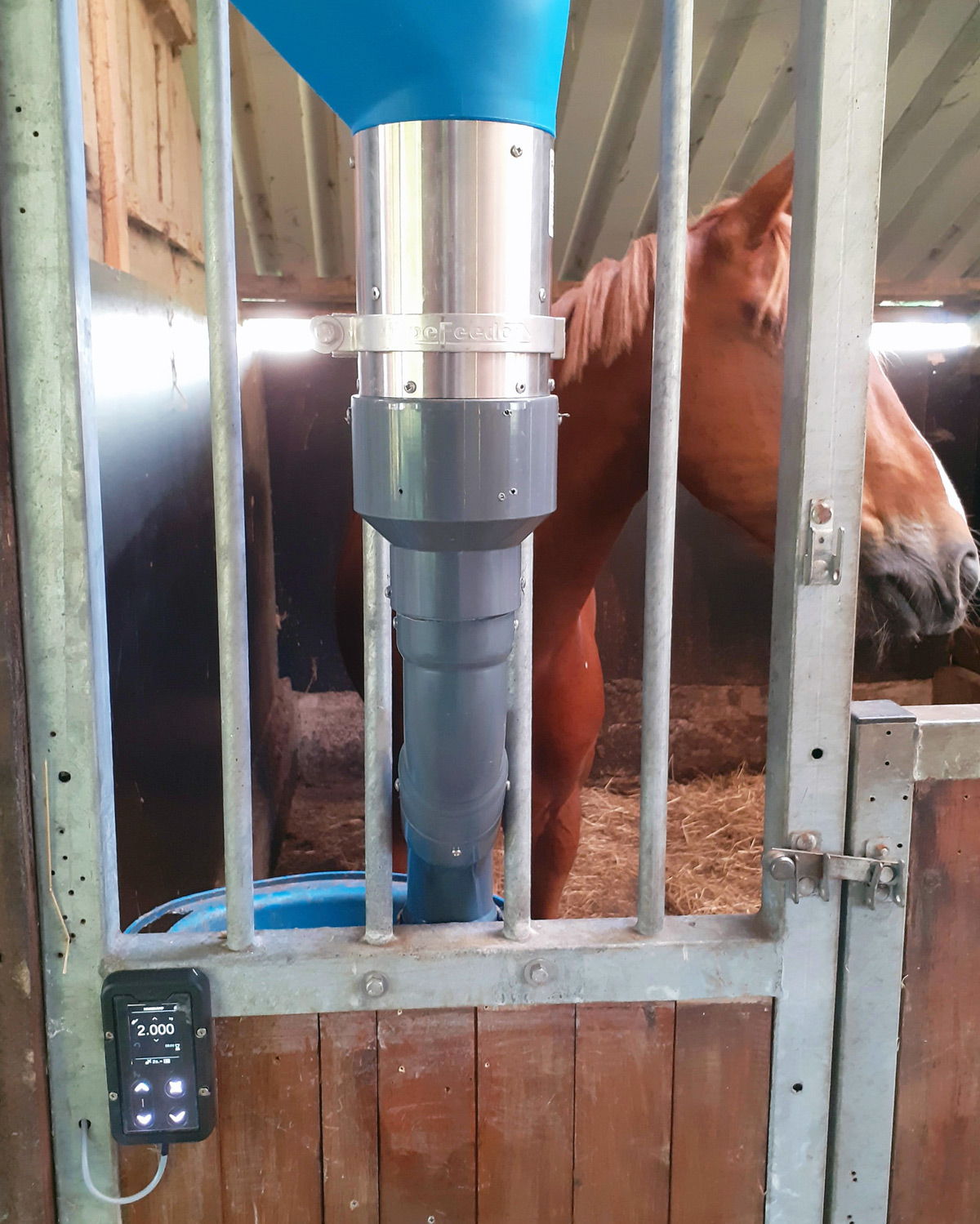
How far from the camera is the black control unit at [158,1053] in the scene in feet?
2.75

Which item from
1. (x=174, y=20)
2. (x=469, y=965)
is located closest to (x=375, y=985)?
(x=469, y=965)

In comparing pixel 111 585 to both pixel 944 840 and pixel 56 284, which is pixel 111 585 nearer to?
pixel 56 284

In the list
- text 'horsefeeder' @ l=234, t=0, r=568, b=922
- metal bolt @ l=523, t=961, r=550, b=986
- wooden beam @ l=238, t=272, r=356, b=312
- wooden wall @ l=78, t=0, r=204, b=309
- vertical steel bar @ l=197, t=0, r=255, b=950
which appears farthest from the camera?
wooden beam @ l=238, t=272, r=356, b=312

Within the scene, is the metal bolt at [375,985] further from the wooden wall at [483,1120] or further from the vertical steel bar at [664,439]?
the vertical steel bar at [664,439]

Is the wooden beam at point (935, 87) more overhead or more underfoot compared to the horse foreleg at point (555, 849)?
more overhead

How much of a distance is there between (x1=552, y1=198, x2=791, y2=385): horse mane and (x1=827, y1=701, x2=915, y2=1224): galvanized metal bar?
96 centimetres

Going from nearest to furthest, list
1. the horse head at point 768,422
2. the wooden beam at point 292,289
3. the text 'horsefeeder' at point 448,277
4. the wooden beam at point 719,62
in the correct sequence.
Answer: the text 'horsefeeder' at point 448,277
the horse head at point 768,422
the wooden beam at point 719,62
the wooden beam at point 292,289

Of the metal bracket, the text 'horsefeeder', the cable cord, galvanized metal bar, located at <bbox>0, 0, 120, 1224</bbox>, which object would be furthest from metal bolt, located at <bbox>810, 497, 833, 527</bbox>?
the cable cord

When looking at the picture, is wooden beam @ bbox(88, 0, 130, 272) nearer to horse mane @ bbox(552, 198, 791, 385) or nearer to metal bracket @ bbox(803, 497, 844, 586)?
horse mane @ bbox(552, 198, 791, 385)

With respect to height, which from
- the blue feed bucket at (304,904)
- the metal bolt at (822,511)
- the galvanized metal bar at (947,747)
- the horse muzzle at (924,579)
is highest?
the metal bolt at (822,511)

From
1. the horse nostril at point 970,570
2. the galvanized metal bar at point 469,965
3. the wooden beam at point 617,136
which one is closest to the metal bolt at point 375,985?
the galvanized metal bar at point 469,965

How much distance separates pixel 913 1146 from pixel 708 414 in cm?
119

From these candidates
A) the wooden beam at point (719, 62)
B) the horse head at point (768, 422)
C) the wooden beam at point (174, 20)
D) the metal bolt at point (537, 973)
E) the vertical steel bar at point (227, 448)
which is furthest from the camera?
the wooden beam at point (719, 62)

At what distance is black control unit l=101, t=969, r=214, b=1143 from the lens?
84cm
